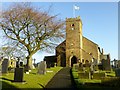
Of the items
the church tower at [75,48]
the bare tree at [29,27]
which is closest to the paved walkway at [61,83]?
the bare tree at [29,27]

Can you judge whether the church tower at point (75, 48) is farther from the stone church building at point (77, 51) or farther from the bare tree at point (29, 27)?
the bare tree at point (29, 27)

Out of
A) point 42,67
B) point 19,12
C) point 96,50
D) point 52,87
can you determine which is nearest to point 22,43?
point 19,12

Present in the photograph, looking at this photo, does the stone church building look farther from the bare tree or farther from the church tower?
the bare tree

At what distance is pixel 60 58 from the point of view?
62.1 m

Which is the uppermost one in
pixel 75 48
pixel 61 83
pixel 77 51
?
pixel 75 48

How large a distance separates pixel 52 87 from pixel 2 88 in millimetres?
2854

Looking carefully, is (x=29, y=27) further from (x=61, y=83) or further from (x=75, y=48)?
(x=75, y=48)

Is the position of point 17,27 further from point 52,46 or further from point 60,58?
point 60,58

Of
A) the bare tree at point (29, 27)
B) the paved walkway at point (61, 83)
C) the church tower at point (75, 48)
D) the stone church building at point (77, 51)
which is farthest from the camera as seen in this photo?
the stone church building at point (77, 51)

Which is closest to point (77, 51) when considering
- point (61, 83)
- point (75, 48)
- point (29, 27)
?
point (75, 48)

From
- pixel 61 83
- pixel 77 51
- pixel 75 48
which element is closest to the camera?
pixel 61 83

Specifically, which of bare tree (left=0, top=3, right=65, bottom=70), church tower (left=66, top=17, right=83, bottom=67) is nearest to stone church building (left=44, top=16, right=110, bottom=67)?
church tower (left=66, top=17, right=83, bottom=67)

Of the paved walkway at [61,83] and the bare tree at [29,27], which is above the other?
the bare tree at [29,27]

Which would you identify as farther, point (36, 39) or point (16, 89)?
point (36, 39)
